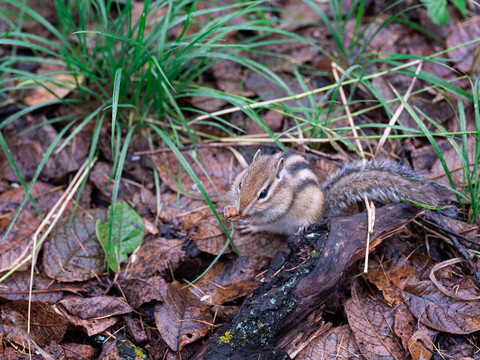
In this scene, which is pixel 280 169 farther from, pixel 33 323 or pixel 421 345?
pixel 33 323

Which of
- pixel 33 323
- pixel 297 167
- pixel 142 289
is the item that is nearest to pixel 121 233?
pixel 142 289

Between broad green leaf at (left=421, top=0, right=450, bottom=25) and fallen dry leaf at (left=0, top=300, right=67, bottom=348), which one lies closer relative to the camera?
fallen dry leaf at (left=0, top=300, right=67, bottom=348)

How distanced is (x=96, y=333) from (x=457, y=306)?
2516mm

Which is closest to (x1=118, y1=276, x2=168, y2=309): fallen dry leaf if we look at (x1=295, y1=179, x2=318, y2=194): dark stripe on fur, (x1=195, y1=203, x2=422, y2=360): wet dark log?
(x1=195, y1=203, x2=422, y2=360): wet dark log

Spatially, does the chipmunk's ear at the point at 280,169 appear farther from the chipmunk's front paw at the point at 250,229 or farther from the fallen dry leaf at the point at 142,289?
the fallen dry leaf at the point at 142,289

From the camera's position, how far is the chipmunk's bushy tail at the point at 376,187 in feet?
10.5

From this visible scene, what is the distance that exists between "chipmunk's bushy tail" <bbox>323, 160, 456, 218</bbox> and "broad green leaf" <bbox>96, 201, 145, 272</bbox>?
1.57 metres

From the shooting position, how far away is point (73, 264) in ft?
11.4

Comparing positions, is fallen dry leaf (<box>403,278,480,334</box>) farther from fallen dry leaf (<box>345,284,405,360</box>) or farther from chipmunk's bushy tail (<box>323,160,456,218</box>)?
chipmunk's bushy tail (<box>323,160,456,218</box>)

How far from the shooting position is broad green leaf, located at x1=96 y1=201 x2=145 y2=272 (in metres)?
3.52

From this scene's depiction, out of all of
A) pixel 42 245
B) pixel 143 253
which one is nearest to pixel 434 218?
pixel 143 253

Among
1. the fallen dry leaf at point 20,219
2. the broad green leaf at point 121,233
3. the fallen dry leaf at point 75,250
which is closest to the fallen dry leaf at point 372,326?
the broad green leaf at point 121,233

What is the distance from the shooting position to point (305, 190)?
3.39 meters

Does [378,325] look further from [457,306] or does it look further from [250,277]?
[250,277]
